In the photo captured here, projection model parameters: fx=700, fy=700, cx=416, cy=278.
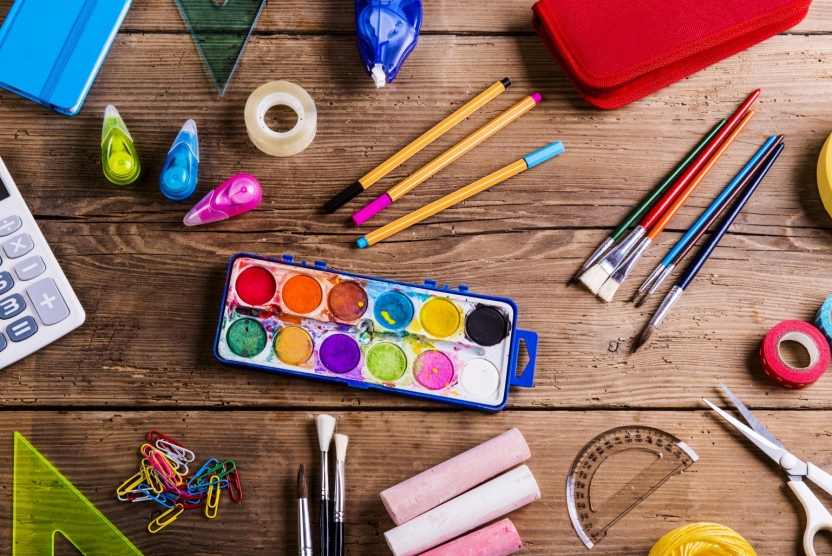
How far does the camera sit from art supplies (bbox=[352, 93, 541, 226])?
3.07 feet

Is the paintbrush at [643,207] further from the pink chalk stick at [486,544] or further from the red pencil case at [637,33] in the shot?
the pink chalk stick at [486,544]

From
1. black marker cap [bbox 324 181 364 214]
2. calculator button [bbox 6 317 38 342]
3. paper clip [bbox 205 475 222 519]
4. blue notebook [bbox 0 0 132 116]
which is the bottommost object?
paper clip [bbox 205 475 222 519]

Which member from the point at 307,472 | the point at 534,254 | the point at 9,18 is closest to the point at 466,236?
the point at 534,254

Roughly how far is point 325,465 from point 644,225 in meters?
0.53

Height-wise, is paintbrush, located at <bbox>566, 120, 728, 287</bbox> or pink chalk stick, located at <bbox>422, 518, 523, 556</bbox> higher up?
paintbrush, located at <bbox>566, 120, 728, 287</bbox>

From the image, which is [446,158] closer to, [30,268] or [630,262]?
[630,262]

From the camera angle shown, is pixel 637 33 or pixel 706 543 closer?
pixel 706 543

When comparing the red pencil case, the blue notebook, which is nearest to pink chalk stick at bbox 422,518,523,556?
the red pencil case

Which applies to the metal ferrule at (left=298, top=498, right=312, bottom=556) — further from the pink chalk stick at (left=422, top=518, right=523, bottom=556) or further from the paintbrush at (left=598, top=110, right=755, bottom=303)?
the paintbrush at (left=598, top=110, right=755, bottom=303)

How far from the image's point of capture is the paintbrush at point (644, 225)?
94 cm

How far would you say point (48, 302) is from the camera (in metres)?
0.88

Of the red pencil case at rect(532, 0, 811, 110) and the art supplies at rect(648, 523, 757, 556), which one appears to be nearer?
the art supplies at rect(648, 523, 757, 556)

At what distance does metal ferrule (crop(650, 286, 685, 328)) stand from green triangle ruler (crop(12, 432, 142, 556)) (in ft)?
2.37

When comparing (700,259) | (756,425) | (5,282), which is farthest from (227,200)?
(756,425)
